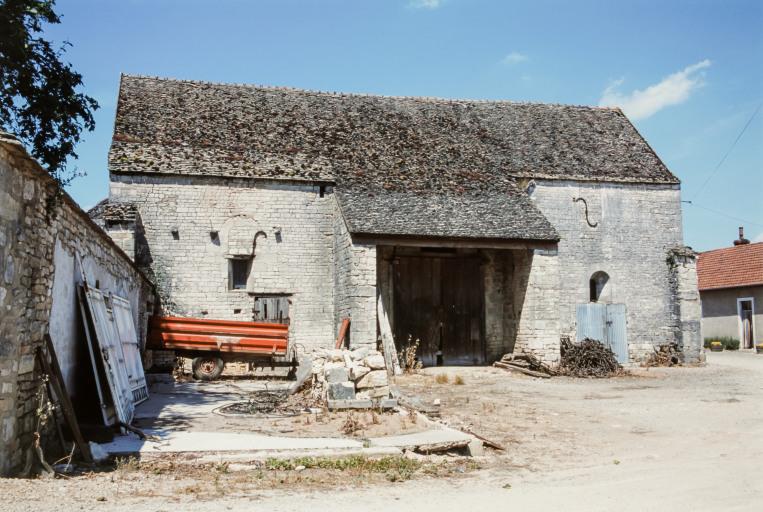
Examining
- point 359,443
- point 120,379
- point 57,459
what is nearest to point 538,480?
point 359,443

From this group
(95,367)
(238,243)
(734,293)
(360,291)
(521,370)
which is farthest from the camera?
(734,293)

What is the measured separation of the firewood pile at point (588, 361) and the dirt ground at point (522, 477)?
5.87 meters

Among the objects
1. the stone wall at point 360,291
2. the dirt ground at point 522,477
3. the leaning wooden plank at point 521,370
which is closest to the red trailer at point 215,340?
the stone wall at point 360,291

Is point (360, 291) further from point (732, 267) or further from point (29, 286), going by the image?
point (732, 267)

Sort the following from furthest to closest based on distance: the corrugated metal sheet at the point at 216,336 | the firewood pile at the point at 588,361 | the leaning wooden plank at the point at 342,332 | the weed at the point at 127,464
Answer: the firewood pile at the point at 588,361 → the leaning wooden plank at the point at 342,332 → the corrugated metal sheet at the point at 216,336 → the weed at the point at 127,464

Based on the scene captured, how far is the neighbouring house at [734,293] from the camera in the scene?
26.8 metres

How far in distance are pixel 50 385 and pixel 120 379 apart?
2.32 meters

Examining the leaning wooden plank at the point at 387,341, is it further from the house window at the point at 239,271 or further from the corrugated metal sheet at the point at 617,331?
the corrugated metal sheet at the point at 617,331

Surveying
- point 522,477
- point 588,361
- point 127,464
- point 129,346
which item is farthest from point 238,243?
point 522,477

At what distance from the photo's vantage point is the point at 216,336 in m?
15.1

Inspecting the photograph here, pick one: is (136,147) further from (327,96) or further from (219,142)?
(327,96)

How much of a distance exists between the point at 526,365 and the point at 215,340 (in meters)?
7.98

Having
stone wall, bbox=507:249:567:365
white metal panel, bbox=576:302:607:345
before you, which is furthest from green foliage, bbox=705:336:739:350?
stone wall, bbox=507:249:567:365

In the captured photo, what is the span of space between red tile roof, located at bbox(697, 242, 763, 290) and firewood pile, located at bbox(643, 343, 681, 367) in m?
8.66
